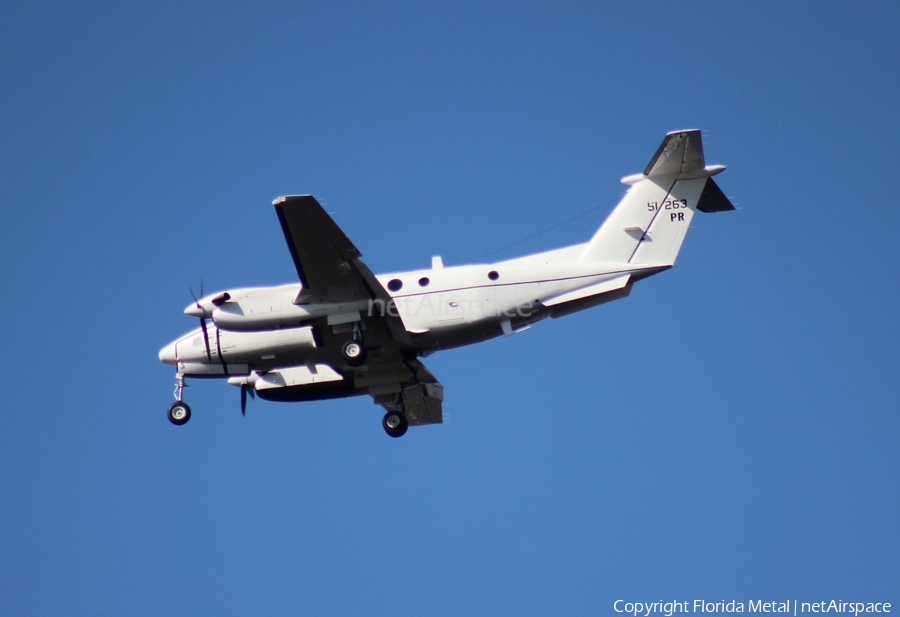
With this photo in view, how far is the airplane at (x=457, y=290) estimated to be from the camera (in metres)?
23.5

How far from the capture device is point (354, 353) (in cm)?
2362

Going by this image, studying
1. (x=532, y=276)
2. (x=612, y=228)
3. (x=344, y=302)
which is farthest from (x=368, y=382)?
(x=612, y=228)

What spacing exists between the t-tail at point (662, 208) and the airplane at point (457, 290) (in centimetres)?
2

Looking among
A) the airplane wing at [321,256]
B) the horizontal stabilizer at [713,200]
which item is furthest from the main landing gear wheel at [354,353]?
the horizontal stabilizer at [713,200]

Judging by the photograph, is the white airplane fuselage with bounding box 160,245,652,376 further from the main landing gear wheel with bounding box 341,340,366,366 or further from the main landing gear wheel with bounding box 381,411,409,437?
the main landing gear wheel with bounding box 381,411,409,437

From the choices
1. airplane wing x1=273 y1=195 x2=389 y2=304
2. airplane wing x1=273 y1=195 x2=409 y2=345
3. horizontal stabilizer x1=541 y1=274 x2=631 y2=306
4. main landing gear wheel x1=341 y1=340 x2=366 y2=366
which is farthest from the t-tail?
main landing gear wheel x1=341 y1=340 x2=366 y2=366

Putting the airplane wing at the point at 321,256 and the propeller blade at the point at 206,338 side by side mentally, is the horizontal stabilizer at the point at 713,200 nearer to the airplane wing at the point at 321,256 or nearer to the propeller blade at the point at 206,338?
the airplane wing at the point at 321,256

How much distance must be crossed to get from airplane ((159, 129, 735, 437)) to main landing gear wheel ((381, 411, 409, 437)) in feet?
6.87

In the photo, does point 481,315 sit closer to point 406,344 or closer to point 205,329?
point 406,344

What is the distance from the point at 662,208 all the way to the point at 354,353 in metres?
8.00

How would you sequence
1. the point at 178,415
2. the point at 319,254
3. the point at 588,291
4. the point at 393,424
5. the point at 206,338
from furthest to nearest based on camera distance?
the point at 393,424, the point at 178,415, the point at 206,338, the point at 588,291, the point at 319,254

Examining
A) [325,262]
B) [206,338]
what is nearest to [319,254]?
[325,262]

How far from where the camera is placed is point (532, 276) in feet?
78.0

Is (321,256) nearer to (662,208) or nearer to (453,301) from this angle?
(453,301)
